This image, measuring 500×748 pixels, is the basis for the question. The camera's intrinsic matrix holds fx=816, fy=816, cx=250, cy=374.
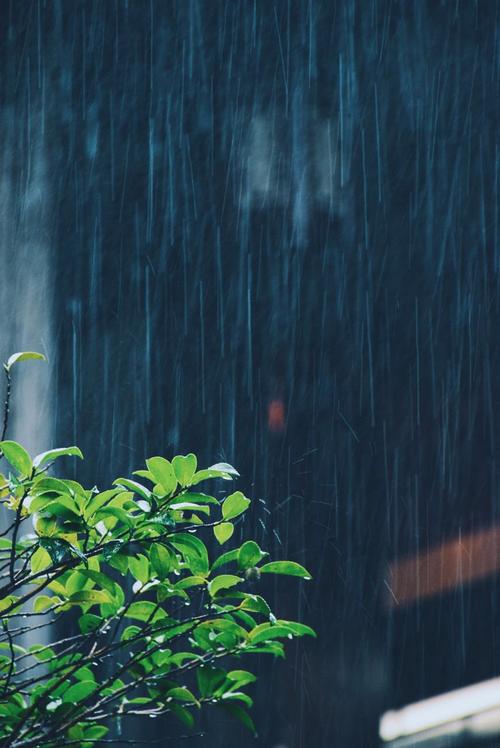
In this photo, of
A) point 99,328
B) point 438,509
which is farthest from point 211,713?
point 99,328

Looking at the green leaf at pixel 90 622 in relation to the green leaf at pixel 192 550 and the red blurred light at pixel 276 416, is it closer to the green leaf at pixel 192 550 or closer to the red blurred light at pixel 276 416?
the green leaf at pixel 192 550

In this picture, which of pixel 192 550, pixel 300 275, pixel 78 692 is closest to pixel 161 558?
pixel 192 550

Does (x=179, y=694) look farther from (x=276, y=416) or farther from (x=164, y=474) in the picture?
(x=276, y=416)

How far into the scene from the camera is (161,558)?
3.37 ft

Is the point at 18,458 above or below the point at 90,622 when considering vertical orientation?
above

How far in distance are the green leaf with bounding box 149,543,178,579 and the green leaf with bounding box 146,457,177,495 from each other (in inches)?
3.0

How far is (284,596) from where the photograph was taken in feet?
8.84

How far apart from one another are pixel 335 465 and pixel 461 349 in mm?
607

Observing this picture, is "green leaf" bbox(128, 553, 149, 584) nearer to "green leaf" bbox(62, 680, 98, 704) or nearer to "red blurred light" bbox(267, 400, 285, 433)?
"green leaf" bbox(62, 680, 98, 704)

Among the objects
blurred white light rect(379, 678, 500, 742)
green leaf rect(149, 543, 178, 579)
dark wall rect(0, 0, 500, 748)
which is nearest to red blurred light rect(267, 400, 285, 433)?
dark wall rect(0, 0, 500, 748)

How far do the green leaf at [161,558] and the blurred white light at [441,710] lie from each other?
6.03 feet

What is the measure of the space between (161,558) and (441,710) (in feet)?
6.19

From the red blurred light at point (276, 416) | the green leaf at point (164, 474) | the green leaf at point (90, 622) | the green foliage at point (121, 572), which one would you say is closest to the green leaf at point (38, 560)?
the green foliage at point (121, 572)

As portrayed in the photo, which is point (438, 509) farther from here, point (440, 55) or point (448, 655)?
point (440, 55)
